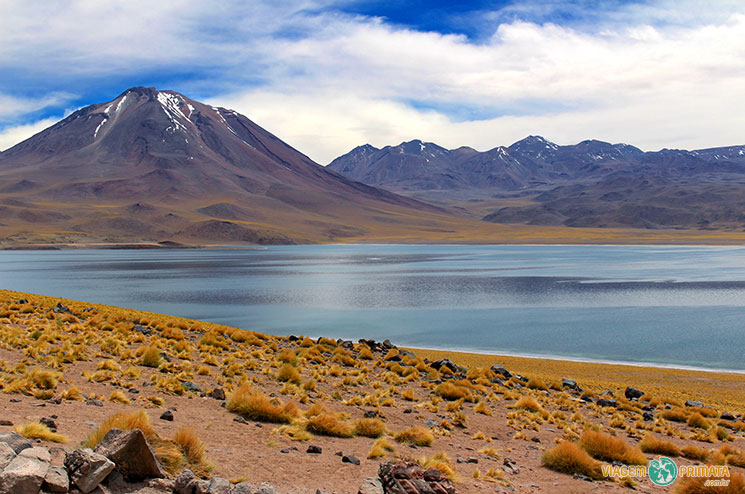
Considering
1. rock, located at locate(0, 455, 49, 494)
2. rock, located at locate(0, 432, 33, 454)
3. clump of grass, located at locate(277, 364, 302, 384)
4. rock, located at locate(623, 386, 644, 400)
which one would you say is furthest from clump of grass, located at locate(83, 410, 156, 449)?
→ rock, located at locate(623, 386, 644, 400)

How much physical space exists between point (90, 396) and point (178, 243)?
161300 mm

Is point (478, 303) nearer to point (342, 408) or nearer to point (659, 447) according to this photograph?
point (342, 408)

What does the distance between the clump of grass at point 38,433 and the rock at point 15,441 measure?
0.51m

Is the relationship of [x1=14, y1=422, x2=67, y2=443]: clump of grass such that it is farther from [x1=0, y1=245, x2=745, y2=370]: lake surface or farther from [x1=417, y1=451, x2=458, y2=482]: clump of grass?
[x1=0, y1=245, x2=745, y2=370]: lake surface

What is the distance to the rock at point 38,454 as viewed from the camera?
19.5 ft

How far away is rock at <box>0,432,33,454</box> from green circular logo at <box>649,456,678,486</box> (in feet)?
28.5

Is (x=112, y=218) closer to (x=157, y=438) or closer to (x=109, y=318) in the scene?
(x=109, y=318)

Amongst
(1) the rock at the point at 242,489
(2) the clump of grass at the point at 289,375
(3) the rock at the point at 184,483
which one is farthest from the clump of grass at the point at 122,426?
(2) the clump of grass at the point at 289,375

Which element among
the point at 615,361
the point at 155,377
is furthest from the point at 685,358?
the point at 155,377

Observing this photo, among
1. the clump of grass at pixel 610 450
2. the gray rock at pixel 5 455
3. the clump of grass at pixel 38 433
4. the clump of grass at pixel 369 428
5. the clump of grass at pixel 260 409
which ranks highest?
the gray rock at pixel 5 455

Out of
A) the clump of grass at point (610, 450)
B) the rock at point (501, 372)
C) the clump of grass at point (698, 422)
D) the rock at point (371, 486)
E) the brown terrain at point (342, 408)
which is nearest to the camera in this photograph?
the rock at point (371, 486)

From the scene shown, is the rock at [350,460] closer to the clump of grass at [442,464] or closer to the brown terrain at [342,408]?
the brown terrain at [342,408]

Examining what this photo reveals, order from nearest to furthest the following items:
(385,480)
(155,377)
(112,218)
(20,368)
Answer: (385,480) < (20,368) < (155,377) < (112,218)

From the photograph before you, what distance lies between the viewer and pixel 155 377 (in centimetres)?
1222
